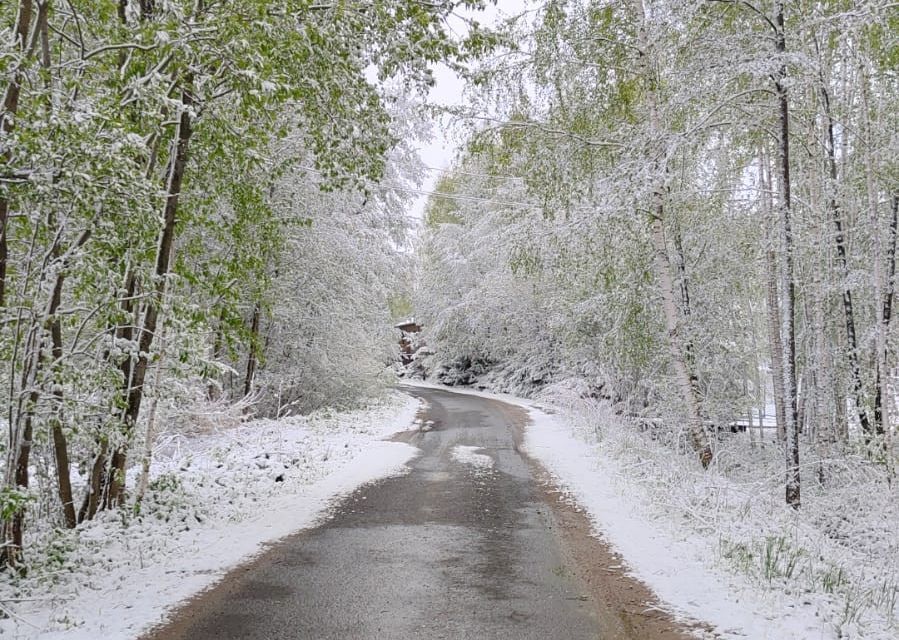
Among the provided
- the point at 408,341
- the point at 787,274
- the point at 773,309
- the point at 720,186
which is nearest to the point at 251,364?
the point at 720,186

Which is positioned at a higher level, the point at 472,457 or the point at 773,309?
the point at 773,309

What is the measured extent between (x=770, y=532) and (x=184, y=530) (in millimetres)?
6015

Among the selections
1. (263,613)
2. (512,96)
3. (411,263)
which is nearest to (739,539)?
(263,613)

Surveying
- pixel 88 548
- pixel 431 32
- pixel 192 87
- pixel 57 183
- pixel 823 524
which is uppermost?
pixel 431 32

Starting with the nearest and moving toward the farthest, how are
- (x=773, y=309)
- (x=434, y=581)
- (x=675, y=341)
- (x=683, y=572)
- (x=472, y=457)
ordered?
(x=434, y=581) → (x=683, y=572) → (x=773, y=309) → (x=675, y=341) → (x=472, y=457)

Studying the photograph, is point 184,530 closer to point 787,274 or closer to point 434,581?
point 434,581

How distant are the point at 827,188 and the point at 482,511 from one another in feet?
21.8

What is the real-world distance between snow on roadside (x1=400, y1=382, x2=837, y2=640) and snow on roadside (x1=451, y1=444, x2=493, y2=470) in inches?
51.7

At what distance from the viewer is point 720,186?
1012 centimetres

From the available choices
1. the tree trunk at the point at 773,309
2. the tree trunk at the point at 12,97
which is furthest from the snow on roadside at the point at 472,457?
the tree trunk at the point at 12,97

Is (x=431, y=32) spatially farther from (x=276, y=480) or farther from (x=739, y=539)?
(x=276, y=480)

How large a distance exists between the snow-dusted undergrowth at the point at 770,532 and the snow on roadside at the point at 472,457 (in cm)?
113

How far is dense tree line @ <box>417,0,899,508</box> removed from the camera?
24.1ft

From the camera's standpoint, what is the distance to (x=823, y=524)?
7.64 m
